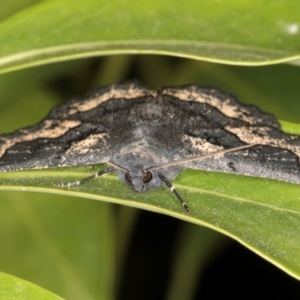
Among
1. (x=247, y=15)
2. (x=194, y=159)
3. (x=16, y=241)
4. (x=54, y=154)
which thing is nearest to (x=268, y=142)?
(x=194, y=159)

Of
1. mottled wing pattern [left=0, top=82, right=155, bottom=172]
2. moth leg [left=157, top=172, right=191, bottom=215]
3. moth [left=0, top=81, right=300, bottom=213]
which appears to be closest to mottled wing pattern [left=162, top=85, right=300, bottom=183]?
moth [left=0, top=81, right=300, bottom=213]

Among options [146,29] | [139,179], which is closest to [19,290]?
[139,179]

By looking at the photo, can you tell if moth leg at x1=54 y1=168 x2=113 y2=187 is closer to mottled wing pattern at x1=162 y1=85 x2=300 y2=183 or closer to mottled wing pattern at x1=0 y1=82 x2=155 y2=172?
mottled wing pattern at x1=0 y1=82 x2=155 y2=172

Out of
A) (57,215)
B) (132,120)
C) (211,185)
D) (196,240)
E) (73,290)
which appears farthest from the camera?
(196,240)

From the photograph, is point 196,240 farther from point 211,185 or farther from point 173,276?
point 211,185

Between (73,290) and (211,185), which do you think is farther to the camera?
(73,290)
